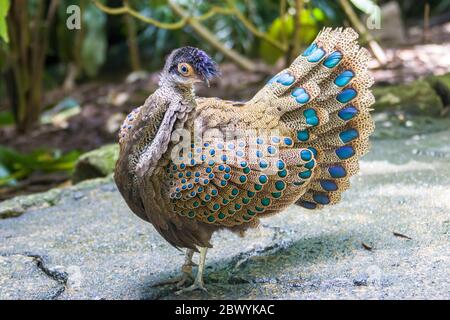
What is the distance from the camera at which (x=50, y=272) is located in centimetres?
358

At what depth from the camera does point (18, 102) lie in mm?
7344

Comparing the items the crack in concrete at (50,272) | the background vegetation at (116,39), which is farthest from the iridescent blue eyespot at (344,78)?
the crack in concrete at (50,272)

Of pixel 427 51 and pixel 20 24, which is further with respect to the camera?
pixel 427 51

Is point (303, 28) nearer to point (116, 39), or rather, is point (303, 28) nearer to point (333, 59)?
point (333, 59)

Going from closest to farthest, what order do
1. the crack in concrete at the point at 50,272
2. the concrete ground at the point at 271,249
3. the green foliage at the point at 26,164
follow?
1. the concrete ground at the point at 271,249
2. the crack in concrete at the point at 50,272
3. the green foliage at the point at 26,164

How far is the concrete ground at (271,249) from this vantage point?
321 centimetres

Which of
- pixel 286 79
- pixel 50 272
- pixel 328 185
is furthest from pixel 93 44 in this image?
pixel 328 185

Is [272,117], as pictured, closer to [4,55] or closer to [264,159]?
[264,159]

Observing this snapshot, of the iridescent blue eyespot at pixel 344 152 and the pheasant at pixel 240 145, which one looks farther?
the iridescent blue eyespot at pixel 344 152

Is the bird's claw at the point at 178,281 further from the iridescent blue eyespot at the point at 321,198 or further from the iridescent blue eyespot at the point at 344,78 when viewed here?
the iridescent blue eyespot at the point at 344,78

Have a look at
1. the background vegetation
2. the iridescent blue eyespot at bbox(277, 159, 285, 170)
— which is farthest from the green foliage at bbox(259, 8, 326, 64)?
the iridescent blue eyespot at bbox(277, 159, 285, 170)

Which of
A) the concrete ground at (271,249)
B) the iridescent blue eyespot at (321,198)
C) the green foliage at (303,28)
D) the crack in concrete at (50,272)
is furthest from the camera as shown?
the green foliage at (303,28)

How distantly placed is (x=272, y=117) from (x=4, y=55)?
4.76 m
